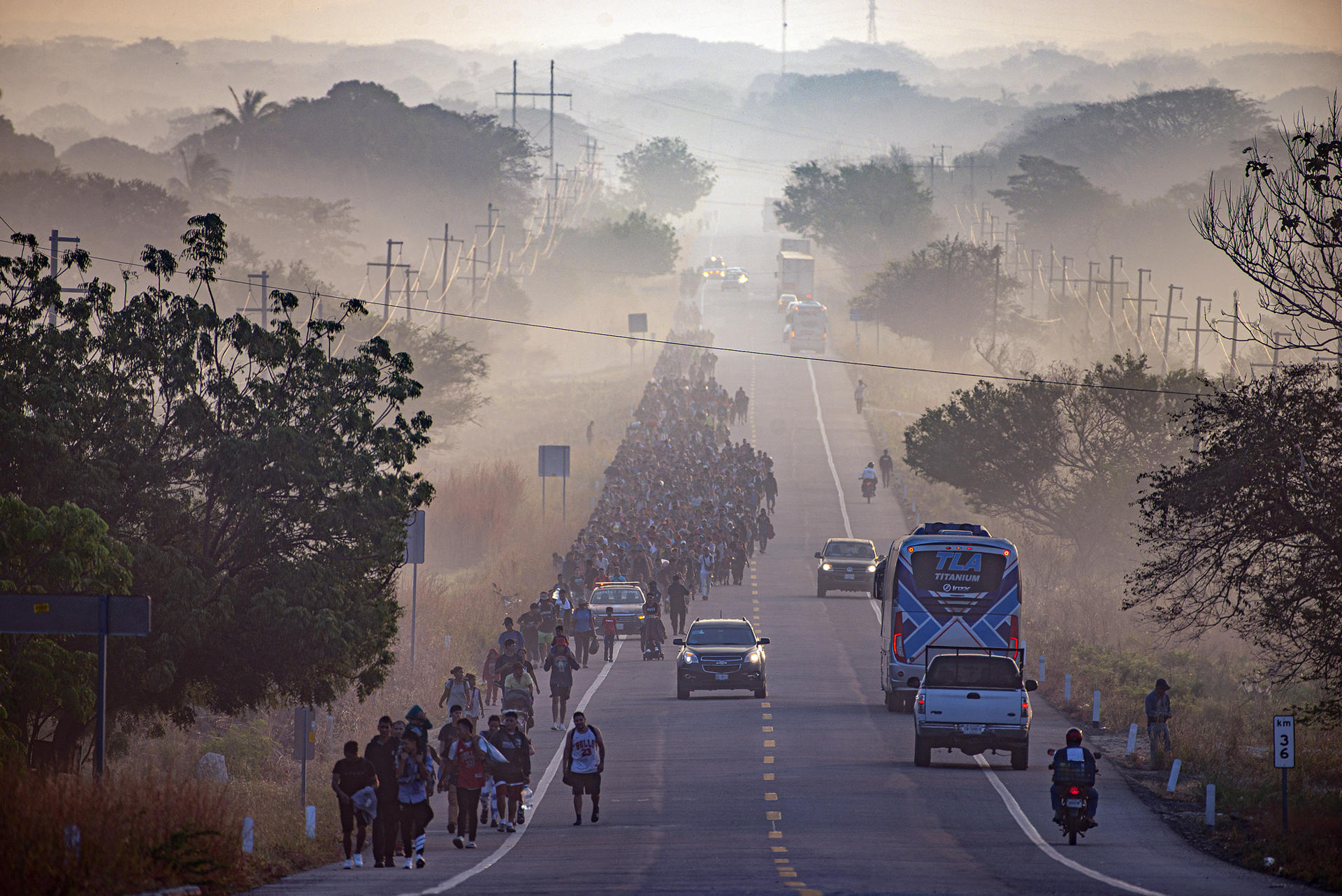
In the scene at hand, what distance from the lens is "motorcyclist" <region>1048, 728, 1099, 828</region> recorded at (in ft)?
64.8

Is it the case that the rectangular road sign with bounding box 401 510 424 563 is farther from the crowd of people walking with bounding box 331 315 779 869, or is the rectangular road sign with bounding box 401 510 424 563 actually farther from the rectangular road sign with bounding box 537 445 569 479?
the rectangular road sign with bounding box 537 445 569 479

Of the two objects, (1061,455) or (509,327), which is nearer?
(1061,455)

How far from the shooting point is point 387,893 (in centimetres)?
1535

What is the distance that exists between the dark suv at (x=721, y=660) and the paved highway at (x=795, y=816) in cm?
49

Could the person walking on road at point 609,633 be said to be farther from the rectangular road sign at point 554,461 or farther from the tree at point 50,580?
the tree at point 50,580

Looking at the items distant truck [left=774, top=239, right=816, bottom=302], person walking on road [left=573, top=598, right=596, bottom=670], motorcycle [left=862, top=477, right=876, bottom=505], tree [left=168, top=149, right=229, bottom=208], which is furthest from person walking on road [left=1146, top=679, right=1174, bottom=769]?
tree [left=168, top=149, right=229, bottom=208]

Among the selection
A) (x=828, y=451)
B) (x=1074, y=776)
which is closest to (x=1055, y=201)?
(x=828, y=451)

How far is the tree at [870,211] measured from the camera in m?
164

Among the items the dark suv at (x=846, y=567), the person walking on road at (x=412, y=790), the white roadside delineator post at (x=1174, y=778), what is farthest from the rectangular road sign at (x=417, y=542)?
the dark suv at (x=846, y=567)

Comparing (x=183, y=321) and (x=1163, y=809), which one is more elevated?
(x=183, y=321)

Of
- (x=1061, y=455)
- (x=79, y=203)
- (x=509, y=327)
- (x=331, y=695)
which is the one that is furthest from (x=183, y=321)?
(x=509, y=327)

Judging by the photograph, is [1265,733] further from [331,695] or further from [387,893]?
[387,893]

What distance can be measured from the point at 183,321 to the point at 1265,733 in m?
20.8

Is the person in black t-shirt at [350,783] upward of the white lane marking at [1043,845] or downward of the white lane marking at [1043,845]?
upward
